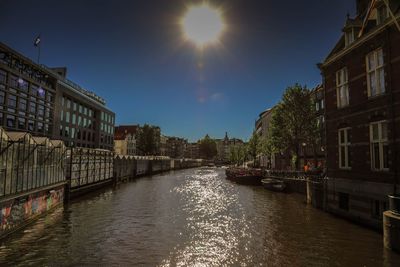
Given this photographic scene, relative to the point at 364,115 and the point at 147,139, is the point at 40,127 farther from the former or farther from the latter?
the point at 364,115

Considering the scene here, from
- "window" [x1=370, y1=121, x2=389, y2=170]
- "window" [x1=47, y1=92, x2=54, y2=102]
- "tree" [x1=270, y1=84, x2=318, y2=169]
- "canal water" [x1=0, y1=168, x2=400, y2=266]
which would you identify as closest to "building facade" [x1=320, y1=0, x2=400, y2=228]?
"window" [x1=370, y1=121, x2=389, y2=170]

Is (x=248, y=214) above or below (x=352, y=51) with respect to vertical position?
below

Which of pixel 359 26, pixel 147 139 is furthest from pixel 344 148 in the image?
pixel 147 139

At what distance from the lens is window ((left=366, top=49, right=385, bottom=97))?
19750mm

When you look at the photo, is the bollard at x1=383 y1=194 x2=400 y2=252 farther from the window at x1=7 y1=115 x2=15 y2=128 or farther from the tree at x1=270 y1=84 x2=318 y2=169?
the window at x1=7 y1=115 x2=15 y2=128

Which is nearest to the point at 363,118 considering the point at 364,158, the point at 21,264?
the point at 364,158

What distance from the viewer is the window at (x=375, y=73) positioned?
64.8ft

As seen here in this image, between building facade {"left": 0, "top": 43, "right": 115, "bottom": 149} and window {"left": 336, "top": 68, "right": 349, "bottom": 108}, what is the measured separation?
55527mm

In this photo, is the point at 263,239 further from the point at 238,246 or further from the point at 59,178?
the point at 59,178

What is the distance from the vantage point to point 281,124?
165 feet

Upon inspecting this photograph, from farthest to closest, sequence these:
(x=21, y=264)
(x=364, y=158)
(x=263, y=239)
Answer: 1. (x=364, y=158)
2. (x=263, y=239)
3. (x=21, y=264)

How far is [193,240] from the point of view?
18.1 metres

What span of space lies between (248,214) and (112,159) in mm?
40167

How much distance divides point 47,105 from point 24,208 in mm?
56057
